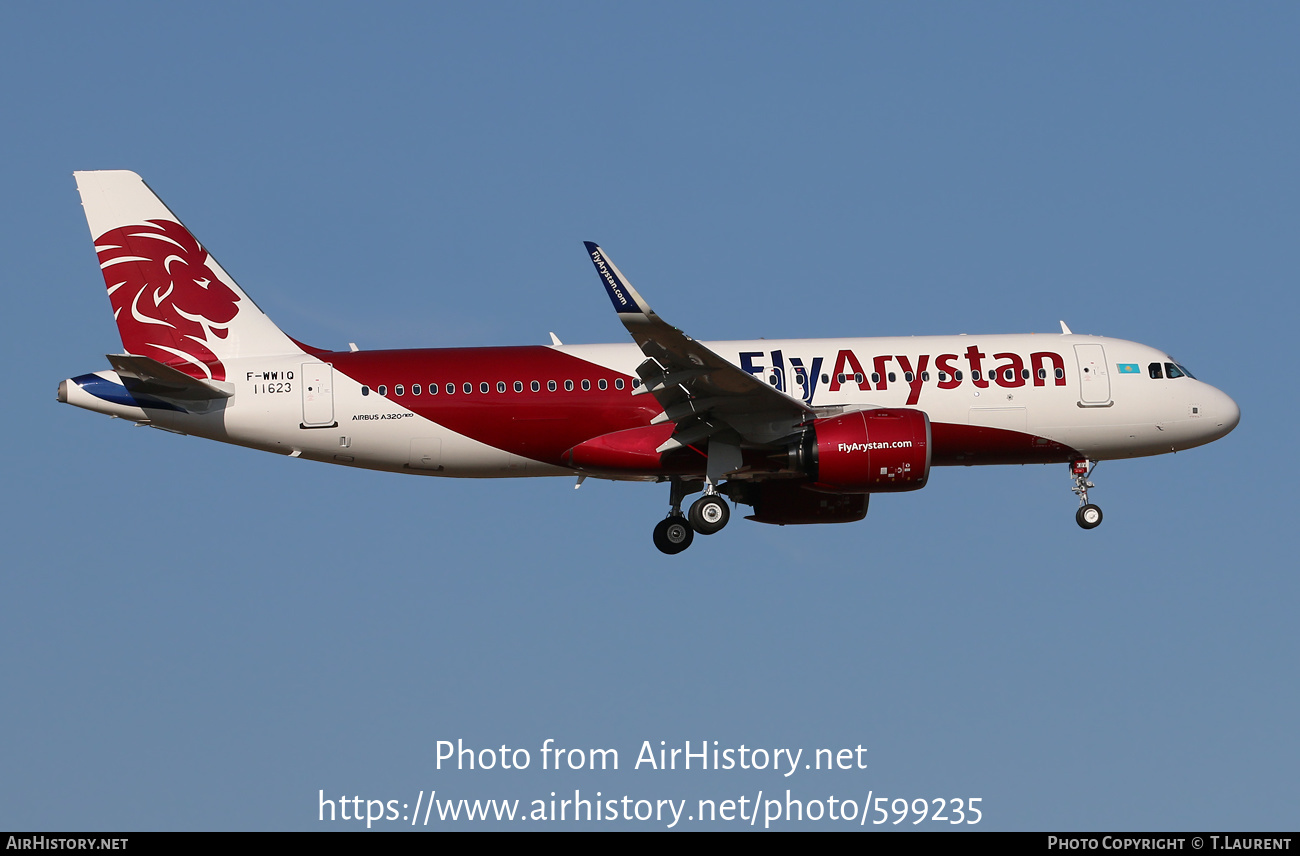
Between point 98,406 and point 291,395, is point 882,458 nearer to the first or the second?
point 291,395

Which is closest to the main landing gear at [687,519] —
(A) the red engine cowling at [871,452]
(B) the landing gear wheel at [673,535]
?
(B) the landing gear wheel at [673,535]

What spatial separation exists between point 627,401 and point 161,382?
11.3 meters

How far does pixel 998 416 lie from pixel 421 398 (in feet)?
47.7

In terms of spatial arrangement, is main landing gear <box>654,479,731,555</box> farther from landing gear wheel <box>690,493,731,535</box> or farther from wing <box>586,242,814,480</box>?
wing <box>586,242,814,480</box>

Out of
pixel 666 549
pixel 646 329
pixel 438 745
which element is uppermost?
pixel 646 329

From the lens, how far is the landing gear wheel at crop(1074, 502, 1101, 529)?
41.4 metres

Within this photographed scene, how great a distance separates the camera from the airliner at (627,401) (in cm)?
3828

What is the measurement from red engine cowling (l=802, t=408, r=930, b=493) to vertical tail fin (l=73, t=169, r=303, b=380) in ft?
45.4

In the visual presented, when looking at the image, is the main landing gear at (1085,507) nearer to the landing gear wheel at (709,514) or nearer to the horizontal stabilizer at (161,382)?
the landing gear wheel at (709,514)

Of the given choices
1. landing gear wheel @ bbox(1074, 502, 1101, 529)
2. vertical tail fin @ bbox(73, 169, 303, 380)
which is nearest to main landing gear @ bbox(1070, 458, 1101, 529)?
landing gear wheel @ bbox(1074, 502, 1101, 529)

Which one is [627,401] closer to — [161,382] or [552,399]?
[552,399]

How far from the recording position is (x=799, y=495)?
4375 centimetres
